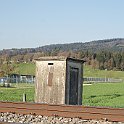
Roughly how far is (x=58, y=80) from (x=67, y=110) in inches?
175

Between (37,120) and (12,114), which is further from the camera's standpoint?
(12,114)

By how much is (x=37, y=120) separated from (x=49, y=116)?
0.62m

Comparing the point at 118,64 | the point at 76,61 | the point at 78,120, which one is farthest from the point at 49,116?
the point at 118,64

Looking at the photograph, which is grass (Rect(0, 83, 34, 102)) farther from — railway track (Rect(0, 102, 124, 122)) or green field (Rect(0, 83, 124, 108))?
railway track (Rect(0, 102, 124, 122))

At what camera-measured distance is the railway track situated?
12.5m

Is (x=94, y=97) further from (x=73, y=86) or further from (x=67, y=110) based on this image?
(x=67, y=110)

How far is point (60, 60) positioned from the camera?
17.7 meters

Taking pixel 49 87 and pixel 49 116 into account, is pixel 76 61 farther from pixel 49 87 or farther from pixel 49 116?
pixel 49 116

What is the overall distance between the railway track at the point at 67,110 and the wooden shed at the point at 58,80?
10.7ft

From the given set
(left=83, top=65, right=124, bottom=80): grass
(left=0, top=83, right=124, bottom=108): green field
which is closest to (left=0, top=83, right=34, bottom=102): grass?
(left=0, top=83, right=124, bottom=108): green field

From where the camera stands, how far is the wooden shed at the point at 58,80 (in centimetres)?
1767

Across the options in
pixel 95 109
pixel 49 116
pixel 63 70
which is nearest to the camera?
pixel 95 109

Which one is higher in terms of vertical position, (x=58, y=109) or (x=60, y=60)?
(x=60, y=60)

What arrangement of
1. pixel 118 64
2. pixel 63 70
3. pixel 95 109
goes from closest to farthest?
pixel 95 109, pixel 63 70, pixel 118 64
